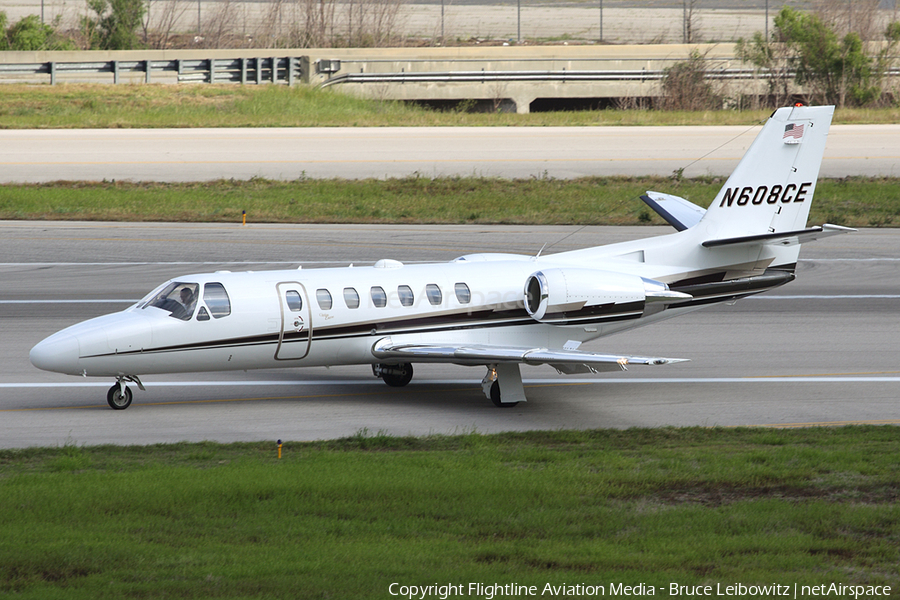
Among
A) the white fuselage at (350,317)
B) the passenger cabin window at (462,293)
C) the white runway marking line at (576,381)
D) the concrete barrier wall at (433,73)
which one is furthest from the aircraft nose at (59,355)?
the concrete barrier wall at (433,73)

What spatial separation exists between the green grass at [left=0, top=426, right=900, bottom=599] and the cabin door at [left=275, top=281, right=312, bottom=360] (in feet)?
10.5

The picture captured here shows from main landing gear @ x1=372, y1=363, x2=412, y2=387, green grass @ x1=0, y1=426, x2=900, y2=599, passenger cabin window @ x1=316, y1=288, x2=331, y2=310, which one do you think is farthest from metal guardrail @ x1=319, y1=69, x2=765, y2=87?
green grass @ x1=0, y1=426, x2=900, y2=599

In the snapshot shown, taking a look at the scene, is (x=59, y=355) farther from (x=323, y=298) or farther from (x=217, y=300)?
(x=323, y=298)

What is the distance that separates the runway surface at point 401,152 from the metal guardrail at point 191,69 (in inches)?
452

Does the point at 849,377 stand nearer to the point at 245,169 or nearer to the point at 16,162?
the point at 245,169

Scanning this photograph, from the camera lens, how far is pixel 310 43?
7475 centimetres

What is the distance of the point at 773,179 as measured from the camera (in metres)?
21.0

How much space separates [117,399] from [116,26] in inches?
2323

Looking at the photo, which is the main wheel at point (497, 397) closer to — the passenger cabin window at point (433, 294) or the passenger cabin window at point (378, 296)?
the passenger cabin window at point (433, 294)

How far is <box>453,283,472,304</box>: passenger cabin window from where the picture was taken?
63.7 feet

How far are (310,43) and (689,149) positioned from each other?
34.2 meters

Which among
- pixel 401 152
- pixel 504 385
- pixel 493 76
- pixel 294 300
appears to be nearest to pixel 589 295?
pixel 504 385

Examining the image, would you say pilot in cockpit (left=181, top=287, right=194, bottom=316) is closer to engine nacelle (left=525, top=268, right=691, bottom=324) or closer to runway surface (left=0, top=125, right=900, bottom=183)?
engine nacelle (left=525, top=268, right=691, bottom=324)

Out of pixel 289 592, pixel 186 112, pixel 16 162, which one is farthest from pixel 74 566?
pixel 186 112
